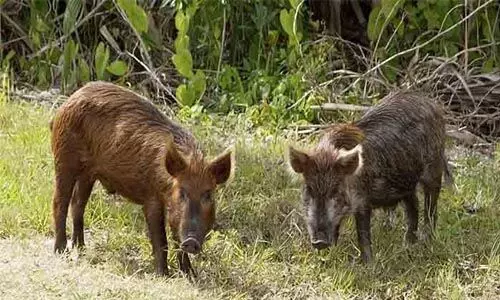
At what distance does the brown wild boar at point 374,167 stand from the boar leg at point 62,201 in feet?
4.26

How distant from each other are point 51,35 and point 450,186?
167 inches

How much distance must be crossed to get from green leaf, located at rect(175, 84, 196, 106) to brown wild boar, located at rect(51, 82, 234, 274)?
2424 mm

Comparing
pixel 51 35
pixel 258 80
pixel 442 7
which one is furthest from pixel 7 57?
pixel 442 7

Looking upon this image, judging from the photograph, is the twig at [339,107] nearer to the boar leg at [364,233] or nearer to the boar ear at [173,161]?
the boar leg at [364,233]

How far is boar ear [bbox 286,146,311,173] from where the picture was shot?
22.4ft

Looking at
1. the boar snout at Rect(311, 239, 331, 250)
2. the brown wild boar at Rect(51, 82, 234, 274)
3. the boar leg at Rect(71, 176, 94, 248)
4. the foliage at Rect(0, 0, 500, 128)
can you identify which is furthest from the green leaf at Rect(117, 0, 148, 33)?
the boar snout at Rect(311, 239, 331, 250)

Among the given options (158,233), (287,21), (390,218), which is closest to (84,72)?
(287,21)

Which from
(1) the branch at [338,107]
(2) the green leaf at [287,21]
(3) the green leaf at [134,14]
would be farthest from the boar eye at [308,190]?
(3) the green leaf at [134,14]

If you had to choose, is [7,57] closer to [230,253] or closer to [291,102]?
[291,102]

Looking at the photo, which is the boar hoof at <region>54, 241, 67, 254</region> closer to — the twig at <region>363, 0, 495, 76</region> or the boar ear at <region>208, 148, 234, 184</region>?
the boar ear at <region>208, 148, 234, 184</region>

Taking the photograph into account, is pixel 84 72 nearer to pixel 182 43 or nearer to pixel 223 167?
pixel 182 43

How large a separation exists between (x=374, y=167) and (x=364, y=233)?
41 centimetres

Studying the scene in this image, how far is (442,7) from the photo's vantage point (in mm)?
9914

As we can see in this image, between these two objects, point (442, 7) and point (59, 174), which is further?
point (442, 7)
